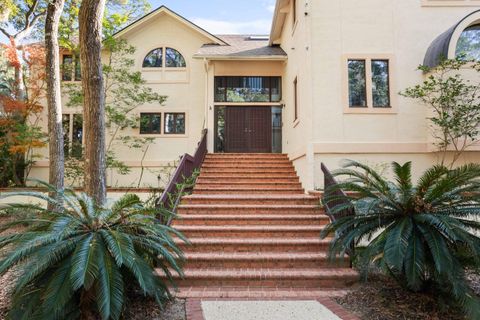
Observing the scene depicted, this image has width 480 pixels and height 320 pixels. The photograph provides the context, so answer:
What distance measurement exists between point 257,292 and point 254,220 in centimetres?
222

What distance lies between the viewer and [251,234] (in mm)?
6457

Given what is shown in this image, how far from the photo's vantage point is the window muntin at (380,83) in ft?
27.7

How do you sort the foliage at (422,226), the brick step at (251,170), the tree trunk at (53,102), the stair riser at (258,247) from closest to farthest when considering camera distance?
1. the foliage at (422,226)
2. the stair riser at (258,247)
3. the tree trunk at (53,102)
4. the brick step at (251,170)

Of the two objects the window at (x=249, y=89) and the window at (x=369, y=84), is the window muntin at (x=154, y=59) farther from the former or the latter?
the window at (x=369, y=84)

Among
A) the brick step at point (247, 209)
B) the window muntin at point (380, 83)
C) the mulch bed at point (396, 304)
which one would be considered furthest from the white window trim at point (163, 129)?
the mulch bed at point (396, 304)

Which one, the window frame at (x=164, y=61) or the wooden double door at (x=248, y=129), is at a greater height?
the window frame at (x=164, y=61)

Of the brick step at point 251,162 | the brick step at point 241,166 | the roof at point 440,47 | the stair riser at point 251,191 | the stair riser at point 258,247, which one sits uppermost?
the roof at point 440,47

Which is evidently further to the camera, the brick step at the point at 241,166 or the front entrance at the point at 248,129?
the front entrance at the point at 248,129

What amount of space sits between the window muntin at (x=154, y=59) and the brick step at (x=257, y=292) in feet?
35.5

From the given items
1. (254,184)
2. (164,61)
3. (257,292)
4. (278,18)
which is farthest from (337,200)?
(164,61)

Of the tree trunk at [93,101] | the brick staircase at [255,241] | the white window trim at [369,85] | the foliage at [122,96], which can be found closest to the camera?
the brick staircase at [255,241]

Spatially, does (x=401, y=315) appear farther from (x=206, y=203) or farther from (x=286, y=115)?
(x=286, y=115)

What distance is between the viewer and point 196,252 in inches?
232

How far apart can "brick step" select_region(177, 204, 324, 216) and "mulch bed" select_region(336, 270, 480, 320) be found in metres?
2.69
